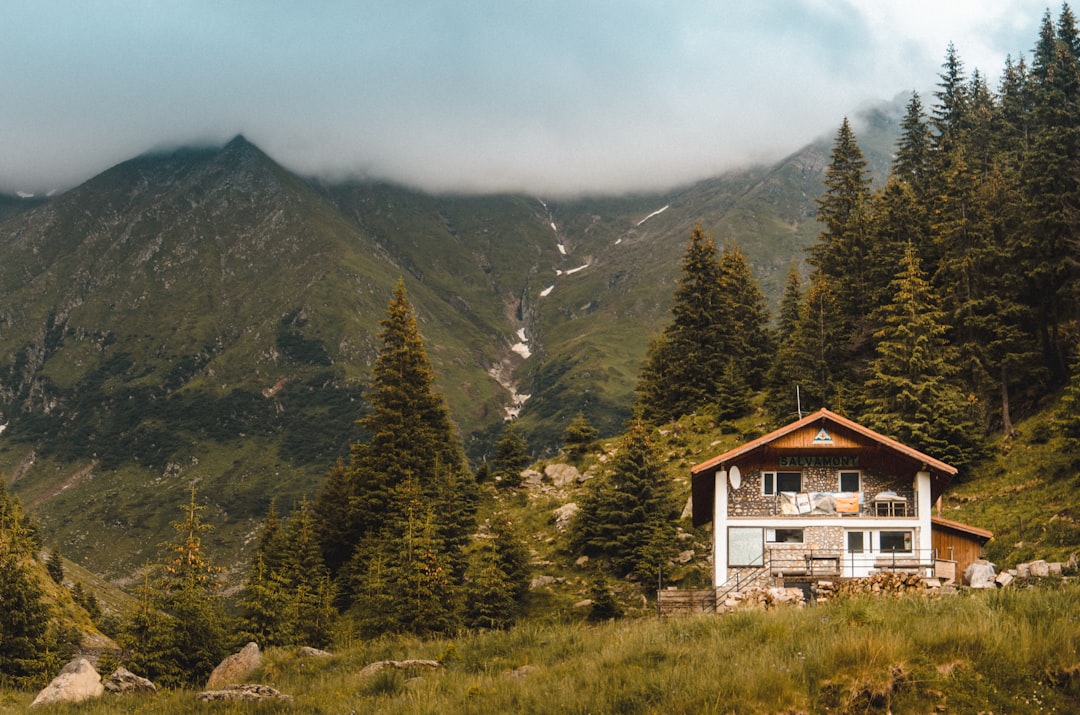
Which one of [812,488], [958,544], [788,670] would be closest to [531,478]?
[812,488]

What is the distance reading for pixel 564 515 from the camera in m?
49.8

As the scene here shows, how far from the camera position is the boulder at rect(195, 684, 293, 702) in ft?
52.4

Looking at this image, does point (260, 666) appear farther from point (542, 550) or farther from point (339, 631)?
point (542, 550)

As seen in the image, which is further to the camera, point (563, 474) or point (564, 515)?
point (563, 474)

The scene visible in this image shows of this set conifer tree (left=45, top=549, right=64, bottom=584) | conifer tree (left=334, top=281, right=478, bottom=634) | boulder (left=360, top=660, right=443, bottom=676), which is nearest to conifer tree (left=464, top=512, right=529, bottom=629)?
conifer tree (left=334, top=281, right=478, bottom=634)

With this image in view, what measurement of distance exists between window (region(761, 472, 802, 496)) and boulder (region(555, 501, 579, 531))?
1601 centimetres

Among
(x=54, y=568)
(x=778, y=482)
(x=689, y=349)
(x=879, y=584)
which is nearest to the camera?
(x=879, y=584)

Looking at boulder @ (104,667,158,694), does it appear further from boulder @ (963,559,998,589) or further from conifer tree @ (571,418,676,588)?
boulder @ (963,559,998,589)

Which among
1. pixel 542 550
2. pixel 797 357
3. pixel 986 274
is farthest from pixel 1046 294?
pixel 542 550

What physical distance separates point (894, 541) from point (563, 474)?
95.5ft

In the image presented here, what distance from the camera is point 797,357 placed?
5375 centimetres

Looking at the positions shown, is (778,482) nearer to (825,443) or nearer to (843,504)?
(825,443)

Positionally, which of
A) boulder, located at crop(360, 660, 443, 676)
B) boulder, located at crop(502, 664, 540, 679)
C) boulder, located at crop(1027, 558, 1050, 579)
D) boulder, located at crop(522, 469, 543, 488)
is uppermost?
boulder, located at crop(522, 469, 543, 488)

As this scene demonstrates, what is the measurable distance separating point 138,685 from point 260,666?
2924mm
